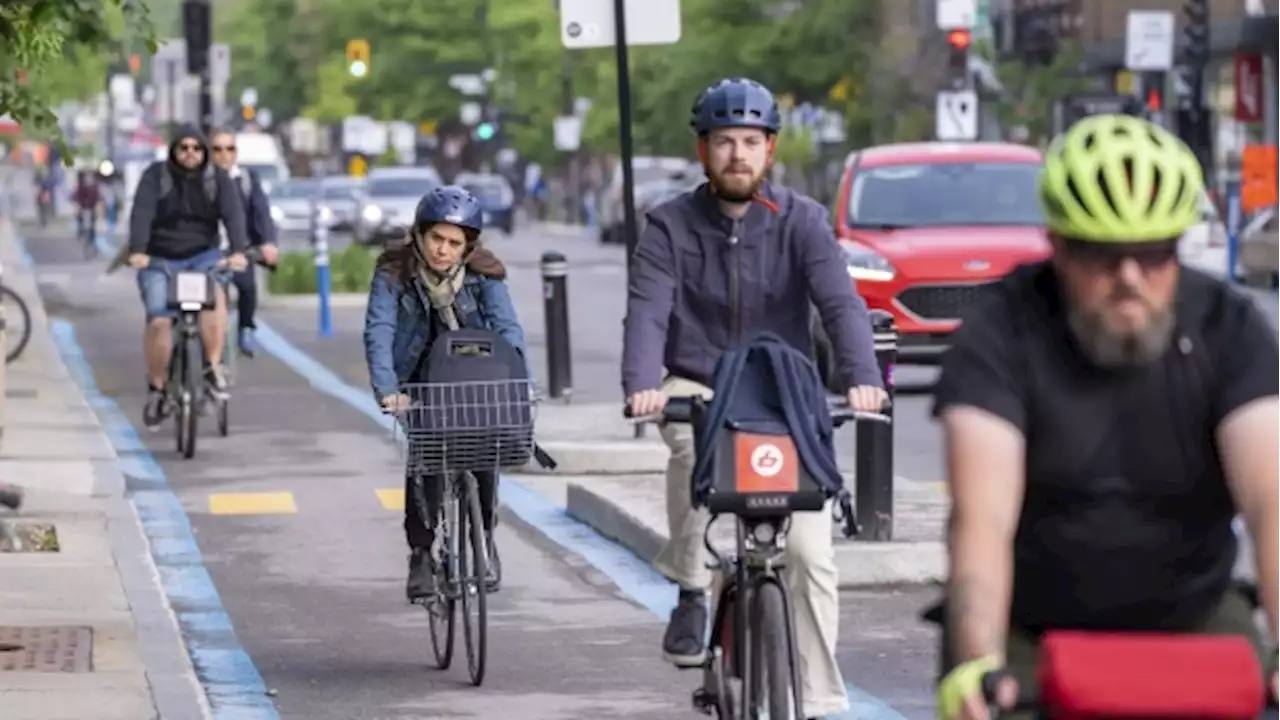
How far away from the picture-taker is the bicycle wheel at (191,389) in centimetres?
1783

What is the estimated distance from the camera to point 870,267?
21.9 meters

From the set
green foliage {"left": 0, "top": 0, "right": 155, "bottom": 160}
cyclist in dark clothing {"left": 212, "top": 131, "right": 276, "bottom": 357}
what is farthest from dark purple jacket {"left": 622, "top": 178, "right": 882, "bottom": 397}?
cyclist in dark clothing {"left": 212, "top": 131, "right": 276, "bottom": 357}

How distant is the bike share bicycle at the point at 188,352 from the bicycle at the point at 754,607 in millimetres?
10463

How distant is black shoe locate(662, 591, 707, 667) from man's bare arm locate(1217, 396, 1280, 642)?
158 inches

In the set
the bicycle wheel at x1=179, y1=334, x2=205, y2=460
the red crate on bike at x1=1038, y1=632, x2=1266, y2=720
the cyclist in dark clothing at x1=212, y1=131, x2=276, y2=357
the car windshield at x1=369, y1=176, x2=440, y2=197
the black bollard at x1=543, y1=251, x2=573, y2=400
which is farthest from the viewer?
the car windshield at x1=369, y1=176, x2=440, y2=197

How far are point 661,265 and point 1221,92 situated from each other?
57057 millimetres

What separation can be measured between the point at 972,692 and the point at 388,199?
60.4m

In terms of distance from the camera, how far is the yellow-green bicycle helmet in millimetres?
4234

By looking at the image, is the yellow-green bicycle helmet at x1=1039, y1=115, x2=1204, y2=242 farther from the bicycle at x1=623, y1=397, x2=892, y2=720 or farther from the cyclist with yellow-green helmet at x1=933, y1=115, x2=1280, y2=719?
the bicycle at x1=623, y1=397, x2=892, y2=720

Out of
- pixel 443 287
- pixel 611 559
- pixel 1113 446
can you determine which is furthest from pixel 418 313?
pixel 1113 446

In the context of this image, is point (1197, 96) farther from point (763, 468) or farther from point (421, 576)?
point (763, 468)

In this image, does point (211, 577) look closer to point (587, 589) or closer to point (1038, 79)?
point (587, 589)

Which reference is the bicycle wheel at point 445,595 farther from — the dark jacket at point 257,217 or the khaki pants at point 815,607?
the dark jacket at point 257,217

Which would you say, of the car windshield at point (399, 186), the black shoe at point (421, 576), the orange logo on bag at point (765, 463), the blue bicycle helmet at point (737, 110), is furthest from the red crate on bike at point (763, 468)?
the car windshield at point (399, 186)
